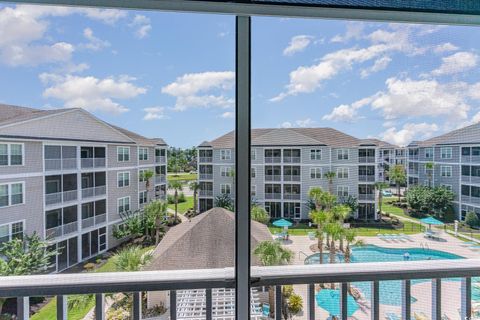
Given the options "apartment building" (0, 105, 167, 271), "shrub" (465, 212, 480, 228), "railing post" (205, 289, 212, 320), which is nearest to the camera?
"apartment building" (0, 105, 167, 271)

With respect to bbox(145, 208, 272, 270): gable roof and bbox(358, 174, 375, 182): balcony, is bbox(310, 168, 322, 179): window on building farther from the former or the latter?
bbox(145, 208, 272, 270): gable roof

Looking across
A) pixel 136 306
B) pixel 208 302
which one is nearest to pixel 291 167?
pixel 208 302

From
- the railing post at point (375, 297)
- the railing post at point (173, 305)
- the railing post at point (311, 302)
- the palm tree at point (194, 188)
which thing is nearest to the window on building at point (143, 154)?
the palm tree at point (194, 188)

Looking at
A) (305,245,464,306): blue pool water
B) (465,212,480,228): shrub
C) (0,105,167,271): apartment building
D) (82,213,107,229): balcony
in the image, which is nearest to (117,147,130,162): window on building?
(0,105,167,271): apartment building

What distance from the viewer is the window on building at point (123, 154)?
3.74 feet

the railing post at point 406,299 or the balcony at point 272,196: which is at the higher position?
the balcony at point 272,196

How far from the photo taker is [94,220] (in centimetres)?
112

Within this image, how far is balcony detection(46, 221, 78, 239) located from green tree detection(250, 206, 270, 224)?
792 millimetres

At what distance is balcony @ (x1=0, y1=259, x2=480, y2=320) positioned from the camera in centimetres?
108

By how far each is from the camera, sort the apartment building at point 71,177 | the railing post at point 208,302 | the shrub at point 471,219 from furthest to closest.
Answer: the shrub at point 471,219
the railing post at point 208,302
the apartment building at point 71,177

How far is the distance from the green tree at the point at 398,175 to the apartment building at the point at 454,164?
0.03m

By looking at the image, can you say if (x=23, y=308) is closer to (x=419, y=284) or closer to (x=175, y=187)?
(x=175, y=187)

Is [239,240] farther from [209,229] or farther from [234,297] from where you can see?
[234,297]

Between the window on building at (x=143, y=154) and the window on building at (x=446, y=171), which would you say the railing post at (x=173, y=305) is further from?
the window on building at (x=446, y=171)
